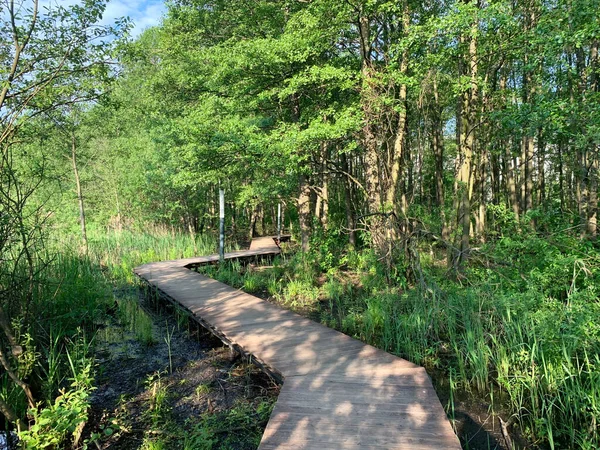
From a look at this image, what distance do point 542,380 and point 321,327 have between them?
8.22 feet

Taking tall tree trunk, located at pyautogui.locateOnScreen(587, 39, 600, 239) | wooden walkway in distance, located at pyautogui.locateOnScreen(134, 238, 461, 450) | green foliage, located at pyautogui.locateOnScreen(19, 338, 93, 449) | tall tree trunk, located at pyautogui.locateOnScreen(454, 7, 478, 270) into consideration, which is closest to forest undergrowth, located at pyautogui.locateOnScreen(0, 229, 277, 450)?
green foliage, located at pyautogui.locateOnScreen(19, 338, 93, 449)

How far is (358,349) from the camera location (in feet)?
13.7

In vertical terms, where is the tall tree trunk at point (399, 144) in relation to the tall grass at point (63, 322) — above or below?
above

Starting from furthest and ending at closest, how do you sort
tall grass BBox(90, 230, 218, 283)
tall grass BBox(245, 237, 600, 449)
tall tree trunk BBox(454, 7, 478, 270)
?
tall grass BBox(90, 230, 218, 283) < tall tree trunk BBox(454, 7, 478, 270) < tall grass BBox(245, 237, 600, 449)

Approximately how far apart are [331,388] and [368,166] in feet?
18.6

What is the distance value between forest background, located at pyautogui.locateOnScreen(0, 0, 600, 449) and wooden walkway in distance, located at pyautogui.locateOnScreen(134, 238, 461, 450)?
31.9 inches

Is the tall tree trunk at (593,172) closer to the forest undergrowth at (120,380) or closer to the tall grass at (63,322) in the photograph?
the forest undergrowth at (120,380)

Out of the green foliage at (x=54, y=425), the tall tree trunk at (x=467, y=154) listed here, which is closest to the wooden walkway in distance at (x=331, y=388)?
the green foliage at (x=54, y=425)

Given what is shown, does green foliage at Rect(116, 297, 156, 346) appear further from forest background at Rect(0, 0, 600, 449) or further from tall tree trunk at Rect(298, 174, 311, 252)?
tall tree trunk at Rect(298, 174, 311, 252)

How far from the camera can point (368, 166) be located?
8.05 m

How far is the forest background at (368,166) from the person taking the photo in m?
3.47

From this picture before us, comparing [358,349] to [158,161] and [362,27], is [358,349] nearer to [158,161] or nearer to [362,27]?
[362,27]

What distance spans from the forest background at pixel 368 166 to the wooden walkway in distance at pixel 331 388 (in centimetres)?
81

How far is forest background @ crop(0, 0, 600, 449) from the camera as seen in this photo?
137 inches
